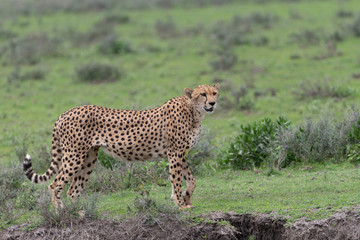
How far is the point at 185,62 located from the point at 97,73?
3138 mm

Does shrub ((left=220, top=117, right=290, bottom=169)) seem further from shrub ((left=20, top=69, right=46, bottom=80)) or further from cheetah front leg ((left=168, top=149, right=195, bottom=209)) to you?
shrub ((left=20, top=69, right=46, bottom=80))

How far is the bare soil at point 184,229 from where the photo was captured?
7036 millimetres

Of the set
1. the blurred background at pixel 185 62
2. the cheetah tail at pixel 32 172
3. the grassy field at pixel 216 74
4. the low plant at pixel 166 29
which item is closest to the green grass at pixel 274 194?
the grassy field at pixel 216 74

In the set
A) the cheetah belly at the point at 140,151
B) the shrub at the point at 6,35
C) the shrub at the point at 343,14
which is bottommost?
the cheetah belly at the point at 140,151

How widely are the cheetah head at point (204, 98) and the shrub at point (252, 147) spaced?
2.44 metres

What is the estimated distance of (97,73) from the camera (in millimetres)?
18594

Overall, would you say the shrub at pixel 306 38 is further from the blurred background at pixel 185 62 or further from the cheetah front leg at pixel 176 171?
the cheetah front leg at pixel 176 171

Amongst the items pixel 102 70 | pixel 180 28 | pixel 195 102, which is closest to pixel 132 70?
pixel 102 70

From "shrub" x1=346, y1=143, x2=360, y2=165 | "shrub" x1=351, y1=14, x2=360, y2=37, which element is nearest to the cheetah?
"shrub" x1=346, y1=143, x2=360, y2=165

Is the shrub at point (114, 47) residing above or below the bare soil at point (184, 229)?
above

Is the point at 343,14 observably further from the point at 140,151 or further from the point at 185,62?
the point at 140,151

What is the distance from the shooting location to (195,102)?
24.9 feet

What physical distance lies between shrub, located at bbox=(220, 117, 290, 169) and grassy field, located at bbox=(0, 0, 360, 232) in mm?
430

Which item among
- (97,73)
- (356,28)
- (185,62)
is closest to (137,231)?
(97,73)
